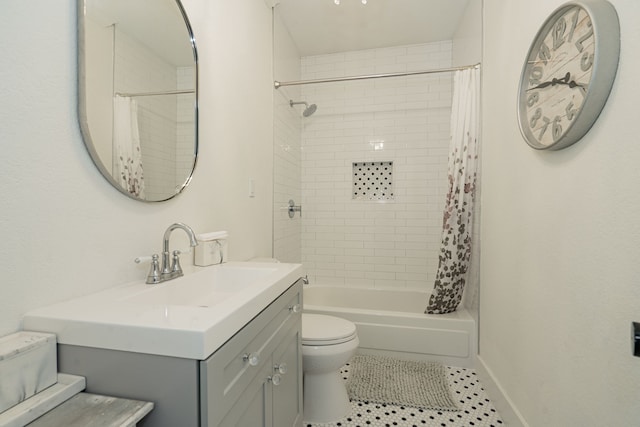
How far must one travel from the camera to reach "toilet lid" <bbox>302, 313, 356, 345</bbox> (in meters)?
1.60

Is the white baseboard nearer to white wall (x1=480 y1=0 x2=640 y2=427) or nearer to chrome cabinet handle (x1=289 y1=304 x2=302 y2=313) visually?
white wall (x1=480 y1=0 x2=640 y2=427)

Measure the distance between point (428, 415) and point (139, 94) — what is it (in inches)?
81.6

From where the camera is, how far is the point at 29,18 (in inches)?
29.9

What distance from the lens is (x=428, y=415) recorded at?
5.50 ft

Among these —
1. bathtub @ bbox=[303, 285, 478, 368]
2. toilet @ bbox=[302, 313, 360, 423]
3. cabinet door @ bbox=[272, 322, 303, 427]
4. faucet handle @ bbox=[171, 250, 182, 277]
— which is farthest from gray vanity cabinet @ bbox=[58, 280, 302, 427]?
bathtub @ bbox=[303, 285, 478, 368]

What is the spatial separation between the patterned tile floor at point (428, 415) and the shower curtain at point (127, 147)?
1.47m

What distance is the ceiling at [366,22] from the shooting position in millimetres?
2436

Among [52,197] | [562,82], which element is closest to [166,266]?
[52,197]

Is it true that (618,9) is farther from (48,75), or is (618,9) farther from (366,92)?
(366,92)

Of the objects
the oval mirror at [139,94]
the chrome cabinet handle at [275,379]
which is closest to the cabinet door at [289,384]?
the chrome cabinet handle at [275,379]

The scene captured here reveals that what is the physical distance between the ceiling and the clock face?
151 centimetres

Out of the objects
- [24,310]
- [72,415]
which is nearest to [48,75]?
[24,310]

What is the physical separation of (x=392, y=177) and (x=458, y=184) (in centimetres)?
93

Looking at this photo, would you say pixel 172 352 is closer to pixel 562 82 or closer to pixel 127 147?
pixel 127 147
